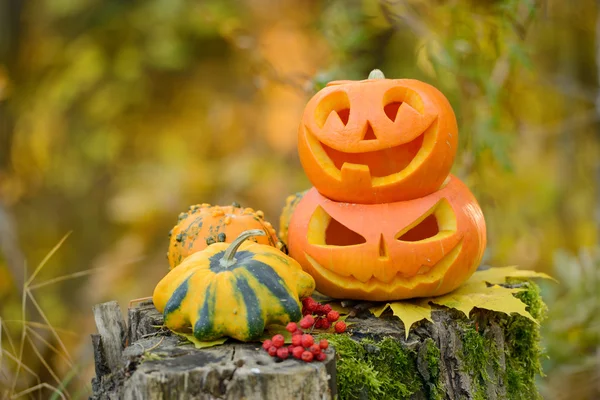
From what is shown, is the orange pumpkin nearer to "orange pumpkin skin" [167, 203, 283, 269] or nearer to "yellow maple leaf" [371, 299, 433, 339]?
"orange pumpkin skin" [167, 203, 283, 269]

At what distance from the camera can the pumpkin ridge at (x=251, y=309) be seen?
2.03 metres

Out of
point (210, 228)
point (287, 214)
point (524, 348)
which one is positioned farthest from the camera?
point (287, 214)

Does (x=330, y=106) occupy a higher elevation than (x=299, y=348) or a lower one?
higher

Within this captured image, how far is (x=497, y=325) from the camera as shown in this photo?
2.61 metres

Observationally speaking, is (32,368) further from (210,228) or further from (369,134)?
(369,134)

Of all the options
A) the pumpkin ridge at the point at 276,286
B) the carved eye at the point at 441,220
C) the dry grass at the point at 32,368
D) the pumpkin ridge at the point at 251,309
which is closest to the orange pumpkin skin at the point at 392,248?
the carved eye at the point at 441,220

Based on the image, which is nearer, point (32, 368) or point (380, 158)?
point (380, 158)

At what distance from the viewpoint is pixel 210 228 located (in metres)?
2.65

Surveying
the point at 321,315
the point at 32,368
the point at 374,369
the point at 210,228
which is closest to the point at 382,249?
the point at 321,315

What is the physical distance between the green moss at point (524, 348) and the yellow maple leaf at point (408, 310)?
0.45 m

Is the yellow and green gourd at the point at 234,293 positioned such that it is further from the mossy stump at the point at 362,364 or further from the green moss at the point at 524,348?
the green moss at the point at 524,348

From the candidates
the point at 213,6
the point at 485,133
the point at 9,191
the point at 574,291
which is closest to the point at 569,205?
the point at 574,291

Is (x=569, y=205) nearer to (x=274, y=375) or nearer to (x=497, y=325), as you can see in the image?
(x=497, y=325)

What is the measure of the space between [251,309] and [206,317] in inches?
5.8
